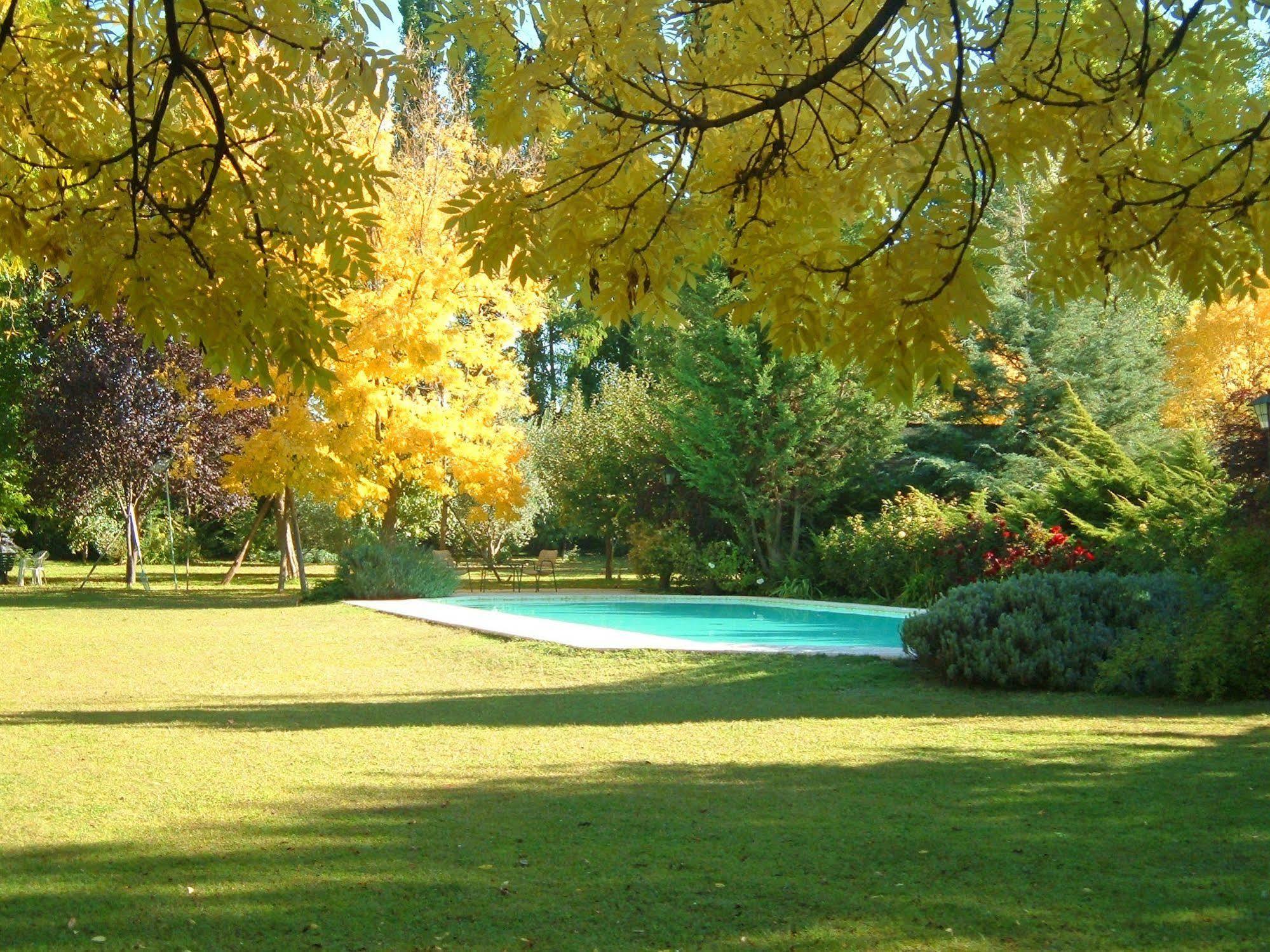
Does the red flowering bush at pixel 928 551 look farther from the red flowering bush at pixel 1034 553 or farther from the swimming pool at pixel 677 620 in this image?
the swimming pool at pixel 677 620

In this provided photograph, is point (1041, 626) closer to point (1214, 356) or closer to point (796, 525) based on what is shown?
point (796, 525)

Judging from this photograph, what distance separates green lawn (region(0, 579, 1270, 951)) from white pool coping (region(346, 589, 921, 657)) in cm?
165

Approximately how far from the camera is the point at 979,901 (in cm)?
454

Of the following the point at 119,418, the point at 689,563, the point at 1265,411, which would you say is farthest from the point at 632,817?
the point at 119,418

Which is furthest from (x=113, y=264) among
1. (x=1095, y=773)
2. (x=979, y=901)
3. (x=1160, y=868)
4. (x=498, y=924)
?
(x=1095, y=773)

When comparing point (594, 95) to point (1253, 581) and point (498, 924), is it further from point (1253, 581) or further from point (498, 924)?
point (1253, 581)

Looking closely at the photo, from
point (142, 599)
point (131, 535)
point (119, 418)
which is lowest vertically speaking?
point (142, 599)

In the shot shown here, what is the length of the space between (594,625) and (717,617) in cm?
295

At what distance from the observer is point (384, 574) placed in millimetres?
21438

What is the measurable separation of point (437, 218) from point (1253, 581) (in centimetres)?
1515

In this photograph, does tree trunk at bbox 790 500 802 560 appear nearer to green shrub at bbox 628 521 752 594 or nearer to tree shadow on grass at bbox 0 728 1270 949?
green shrub at bbox 628 521 752 594

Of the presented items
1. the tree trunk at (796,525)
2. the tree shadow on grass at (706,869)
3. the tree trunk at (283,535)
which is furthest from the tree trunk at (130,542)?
the tree shadow on grass at (706,869)

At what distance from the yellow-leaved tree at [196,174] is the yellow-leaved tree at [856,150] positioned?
0.64 metres

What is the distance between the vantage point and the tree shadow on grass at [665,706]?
30.1ft
